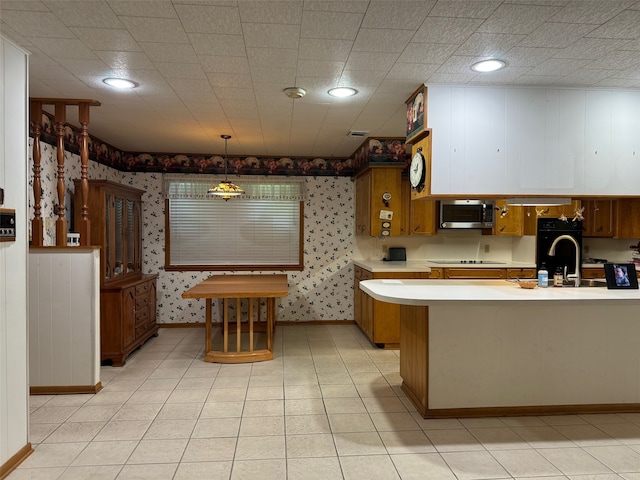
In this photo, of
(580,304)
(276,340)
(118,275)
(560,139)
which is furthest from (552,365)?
(118,275)

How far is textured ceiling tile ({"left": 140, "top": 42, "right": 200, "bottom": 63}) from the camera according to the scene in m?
2.38

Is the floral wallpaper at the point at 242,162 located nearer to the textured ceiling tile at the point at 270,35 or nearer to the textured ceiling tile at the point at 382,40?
the textured ceiling tile at the point at 382,40

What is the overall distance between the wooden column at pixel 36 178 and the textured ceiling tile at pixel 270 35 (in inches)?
83.1

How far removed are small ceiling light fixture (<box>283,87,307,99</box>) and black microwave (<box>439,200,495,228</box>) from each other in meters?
2.86

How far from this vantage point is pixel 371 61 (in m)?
2.59

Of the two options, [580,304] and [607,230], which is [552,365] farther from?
[607,230]

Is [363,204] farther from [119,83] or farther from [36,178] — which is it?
[36,178]

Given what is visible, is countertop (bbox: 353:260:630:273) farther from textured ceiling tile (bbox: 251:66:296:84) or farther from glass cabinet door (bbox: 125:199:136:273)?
glass cabinet door (bbox: 125:199:136:273)

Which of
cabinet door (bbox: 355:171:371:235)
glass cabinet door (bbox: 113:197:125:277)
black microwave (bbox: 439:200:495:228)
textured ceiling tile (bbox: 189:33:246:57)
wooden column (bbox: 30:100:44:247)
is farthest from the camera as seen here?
black microwave (bbox: 439:200:495:228)

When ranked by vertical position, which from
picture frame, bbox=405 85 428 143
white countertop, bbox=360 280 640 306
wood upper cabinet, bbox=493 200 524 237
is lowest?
white countertop, bbox=360 280 640 306

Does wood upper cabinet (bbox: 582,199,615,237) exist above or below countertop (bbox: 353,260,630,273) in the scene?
above

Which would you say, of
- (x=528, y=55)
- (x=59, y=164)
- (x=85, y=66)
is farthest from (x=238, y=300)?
(x=528, y=55)

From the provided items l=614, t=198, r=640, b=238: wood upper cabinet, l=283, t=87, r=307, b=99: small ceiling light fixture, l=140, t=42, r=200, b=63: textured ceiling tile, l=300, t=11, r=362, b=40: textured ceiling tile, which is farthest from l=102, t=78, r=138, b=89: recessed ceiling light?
l=614, t=198, r=640, b=238: wood upper cabinet

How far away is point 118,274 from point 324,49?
3.41 meters
